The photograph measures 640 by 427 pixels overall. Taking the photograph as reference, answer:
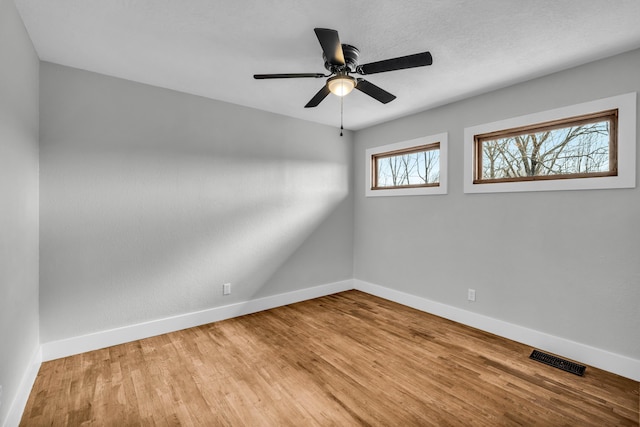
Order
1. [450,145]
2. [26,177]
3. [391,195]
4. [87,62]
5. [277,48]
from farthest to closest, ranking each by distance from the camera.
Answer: [391,195] < [450,145] < [87,62] < [277,48] < [26,177]

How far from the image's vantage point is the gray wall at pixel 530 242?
7.59ft

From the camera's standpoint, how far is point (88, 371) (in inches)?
90.7

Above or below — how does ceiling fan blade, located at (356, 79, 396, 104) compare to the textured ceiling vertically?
below

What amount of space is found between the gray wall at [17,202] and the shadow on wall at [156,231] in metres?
0.19

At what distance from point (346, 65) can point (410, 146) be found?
6.75 feet

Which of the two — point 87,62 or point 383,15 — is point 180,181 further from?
point 383,15

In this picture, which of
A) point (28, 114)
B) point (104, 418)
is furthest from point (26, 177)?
point (104, 418)

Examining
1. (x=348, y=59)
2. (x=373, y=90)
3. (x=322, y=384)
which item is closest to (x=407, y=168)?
(x=373, y=90)

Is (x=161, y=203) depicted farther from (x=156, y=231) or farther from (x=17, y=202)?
(x=17, y=202)

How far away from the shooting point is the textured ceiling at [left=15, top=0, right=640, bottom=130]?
179cm

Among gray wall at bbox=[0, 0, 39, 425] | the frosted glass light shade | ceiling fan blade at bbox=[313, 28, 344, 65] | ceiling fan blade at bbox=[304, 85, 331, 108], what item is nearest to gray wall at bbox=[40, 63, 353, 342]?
gray wall at bbox=[0, 0, 39, 425]

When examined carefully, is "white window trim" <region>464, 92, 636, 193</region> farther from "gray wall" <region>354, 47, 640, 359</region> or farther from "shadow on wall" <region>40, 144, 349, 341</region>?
"shadow on wall" <region>40, 144, 349, 341</region>

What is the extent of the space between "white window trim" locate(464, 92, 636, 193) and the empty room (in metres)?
0.02

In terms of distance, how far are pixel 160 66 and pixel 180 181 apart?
1111 millimetres
